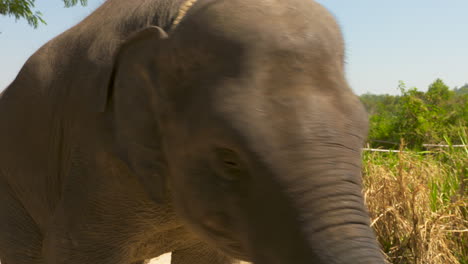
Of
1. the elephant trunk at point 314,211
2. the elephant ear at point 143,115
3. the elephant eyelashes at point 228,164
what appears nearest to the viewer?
the elephant trunk at point 314,211

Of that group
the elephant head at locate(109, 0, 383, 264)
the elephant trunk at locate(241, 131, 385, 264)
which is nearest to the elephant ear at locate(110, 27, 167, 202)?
the elephant head at locate(109, 0, 383, 264)

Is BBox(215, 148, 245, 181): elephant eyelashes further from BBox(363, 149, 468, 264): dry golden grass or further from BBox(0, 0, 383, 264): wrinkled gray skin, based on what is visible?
BBox(363, 149, 468, 264): dry golden grass

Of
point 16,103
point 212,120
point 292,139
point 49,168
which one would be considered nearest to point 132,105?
point 212,120

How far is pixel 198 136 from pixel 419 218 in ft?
11.3

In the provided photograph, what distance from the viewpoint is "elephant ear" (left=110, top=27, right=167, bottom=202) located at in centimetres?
170

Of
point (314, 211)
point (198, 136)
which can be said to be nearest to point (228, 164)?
point (198, 136)

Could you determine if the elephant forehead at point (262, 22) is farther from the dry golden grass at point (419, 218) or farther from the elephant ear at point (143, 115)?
the dry golden grass at point (419, 218)

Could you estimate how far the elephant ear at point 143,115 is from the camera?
1702 millimetres

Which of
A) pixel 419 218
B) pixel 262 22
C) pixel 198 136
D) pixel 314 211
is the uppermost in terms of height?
pixel 262 22

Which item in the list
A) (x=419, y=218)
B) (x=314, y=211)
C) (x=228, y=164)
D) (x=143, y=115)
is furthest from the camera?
(x=419, y=218)

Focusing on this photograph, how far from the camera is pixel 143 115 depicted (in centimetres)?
171

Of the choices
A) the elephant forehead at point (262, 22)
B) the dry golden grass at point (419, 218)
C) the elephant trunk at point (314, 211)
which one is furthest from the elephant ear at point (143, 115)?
the dry golden grass at point (419, 218)

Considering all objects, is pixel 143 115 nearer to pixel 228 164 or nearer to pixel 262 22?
pixel 228 164

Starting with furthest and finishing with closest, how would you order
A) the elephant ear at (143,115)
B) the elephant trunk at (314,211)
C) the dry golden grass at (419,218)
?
the dry golden grass at (419,218), the elephant ear at (143,115), the elephant trunk at (314,211)
